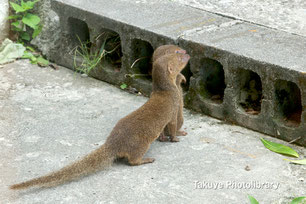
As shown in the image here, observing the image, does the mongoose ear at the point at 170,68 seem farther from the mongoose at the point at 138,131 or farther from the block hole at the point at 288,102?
the block hole at the point at 288,102

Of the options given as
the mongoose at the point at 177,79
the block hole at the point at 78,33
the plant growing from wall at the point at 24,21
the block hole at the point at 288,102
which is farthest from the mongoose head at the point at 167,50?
the plant growing from wall at the point at 24,21

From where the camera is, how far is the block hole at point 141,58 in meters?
5.20

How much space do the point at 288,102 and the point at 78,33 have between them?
7.83 feet

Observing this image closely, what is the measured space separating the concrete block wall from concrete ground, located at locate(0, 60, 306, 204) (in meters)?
0.15

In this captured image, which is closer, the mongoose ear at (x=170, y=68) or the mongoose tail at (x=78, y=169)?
the mongoose tail at (x=78, y=169)

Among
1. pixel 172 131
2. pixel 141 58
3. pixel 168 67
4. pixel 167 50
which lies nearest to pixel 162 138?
pixel 172 131

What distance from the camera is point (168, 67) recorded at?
4.28 m

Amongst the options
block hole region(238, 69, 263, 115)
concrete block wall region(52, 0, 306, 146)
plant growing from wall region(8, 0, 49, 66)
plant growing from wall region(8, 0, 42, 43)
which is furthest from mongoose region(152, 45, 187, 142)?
plant growing from wall region(8, 0, 42, 43)

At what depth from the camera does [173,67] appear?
4.33m

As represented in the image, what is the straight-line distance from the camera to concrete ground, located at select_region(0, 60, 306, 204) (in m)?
3.69

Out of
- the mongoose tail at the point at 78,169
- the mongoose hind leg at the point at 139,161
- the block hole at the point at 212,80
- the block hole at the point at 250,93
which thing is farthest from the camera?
the block hole at the point at 212,80

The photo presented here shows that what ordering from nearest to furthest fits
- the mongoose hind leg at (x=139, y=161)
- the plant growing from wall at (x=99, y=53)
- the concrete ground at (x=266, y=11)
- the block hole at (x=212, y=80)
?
the mongoose hind leg at (x=139, y=161)
the block hole at (x=212, y=80)
the concrete ground at (x=266, y=11)
the plant growing from wall at (x=99, y=53)

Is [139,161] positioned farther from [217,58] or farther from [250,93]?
[250,93]

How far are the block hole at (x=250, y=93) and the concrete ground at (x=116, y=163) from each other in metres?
0.23
